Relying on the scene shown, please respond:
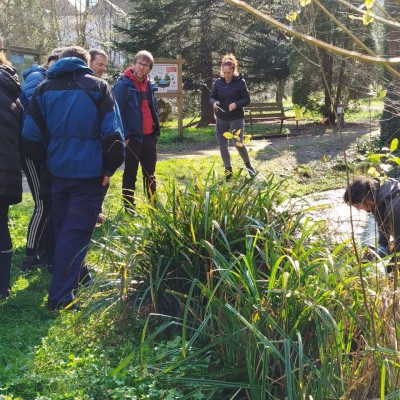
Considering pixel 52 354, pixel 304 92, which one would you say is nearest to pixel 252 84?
pixel 304 92

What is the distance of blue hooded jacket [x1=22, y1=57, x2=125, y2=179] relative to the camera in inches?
182

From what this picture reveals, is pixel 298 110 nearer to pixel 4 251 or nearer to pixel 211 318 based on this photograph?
pixel 211 318

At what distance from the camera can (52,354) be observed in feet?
12.2

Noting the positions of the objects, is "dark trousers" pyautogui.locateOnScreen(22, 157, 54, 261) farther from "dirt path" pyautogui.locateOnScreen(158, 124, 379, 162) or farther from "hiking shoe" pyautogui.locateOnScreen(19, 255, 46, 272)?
"dirt path" pyautogui.locateOnScreen(158, 124, 379, 162)

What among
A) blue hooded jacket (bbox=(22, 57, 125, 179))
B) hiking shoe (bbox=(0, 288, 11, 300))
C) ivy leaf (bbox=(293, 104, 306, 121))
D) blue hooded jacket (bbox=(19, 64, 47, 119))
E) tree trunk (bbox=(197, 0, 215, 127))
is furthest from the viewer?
tree trunk (bbox=(197, 0, 215, 127))

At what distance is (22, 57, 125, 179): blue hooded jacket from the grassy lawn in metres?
0.48

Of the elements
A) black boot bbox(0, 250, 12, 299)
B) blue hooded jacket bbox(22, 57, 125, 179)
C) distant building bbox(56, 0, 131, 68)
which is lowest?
black boot bbox(0, 250, 12, 299)

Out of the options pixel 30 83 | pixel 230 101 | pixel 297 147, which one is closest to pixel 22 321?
pixel 30 83

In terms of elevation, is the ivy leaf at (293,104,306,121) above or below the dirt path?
above

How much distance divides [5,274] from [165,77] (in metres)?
12.0

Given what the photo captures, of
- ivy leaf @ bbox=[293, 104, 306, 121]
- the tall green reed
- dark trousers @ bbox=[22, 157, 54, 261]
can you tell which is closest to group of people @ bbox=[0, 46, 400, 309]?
the tall green reed

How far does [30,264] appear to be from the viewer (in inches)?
224

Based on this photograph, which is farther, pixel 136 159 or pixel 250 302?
pixel 136 159

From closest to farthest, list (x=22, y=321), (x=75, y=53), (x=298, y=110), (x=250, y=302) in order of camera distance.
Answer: (x=298, y=110) < (x=250, y=302) < (x=22, y=321) < (x=75, y=53)
